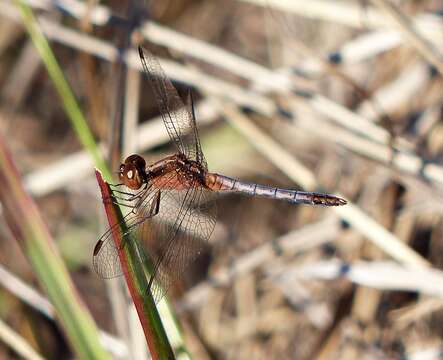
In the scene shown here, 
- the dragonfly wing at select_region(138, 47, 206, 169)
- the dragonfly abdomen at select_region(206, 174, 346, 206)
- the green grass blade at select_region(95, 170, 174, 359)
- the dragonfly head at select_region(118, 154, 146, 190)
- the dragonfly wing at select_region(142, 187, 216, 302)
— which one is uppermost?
the dragonfly wing at select_region(138, 47, 206, 169)

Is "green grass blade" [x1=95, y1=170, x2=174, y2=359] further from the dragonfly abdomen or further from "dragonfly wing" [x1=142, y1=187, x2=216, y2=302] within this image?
the dragonfly abdomen

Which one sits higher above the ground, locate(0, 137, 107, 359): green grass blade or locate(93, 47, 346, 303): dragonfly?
locate(93, 47, 346, 303): dragonfly

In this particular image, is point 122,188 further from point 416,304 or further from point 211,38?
point 211,38

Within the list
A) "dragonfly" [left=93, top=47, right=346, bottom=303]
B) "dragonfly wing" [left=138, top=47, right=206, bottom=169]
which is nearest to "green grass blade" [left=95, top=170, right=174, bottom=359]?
"dragonfly" [left=93, top=47, right=346, bottom=303]

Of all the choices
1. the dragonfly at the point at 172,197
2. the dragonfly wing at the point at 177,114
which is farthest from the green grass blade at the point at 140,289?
the dragonfly wing at the point at 177,114

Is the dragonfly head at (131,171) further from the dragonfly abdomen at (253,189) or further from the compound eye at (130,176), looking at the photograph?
the dragonfly abdomen at (253,189)

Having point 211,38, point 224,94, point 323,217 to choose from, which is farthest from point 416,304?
point 211,38

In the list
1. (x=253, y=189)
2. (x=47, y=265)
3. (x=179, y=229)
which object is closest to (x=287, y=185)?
(x=253, y=189)
